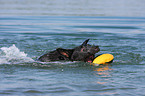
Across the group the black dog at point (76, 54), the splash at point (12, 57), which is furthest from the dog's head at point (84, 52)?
the splash at point (12, 57)

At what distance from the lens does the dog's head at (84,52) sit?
29.5 ft

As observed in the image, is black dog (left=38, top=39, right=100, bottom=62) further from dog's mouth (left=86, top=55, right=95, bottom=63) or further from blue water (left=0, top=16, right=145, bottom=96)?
blue water (left=0, top=16, right=145, bottom=96)

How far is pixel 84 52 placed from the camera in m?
9.09

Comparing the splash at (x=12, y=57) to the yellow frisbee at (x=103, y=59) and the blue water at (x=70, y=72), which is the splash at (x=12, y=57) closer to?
the blue water at (x=70, y=72)

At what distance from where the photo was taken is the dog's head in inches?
353

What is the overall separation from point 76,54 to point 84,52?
0.88 ft

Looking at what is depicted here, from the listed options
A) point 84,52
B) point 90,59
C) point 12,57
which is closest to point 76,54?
point 84,52

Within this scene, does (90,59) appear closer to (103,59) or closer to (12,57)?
(103,59)

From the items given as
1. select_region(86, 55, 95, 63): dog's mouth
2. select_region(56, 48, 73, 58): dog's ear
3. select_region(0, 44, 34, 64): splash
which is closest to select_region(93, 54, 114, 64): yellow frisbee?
select_region(86, 55, 95, 63): dog's mouth

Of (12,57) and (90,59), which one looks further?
(12,57)

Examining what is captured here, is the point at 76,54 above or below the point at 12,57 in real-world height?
above

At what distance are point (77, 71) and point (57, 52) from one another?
1122 mm

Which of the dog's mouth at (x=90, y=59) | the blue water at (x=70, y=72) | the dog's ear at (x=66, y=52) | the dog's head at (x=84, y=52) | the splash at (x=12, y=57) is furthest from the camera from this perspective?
the splash at (x=12, y=57)

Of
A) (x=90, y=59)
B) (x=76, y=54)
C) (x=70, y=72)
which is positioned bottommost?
(x=70, y=72)
